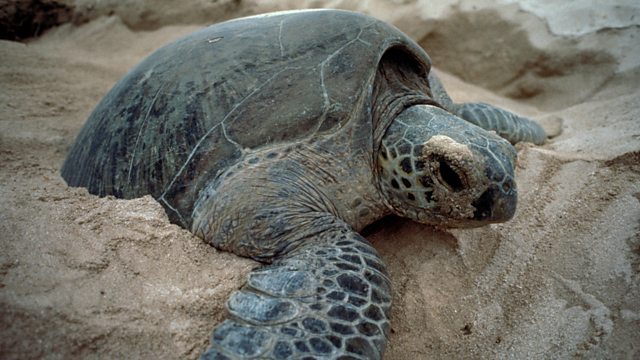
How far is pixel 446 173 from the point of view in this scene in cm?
159

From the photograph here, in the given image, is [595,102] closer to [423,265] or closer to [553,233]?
[553,233]

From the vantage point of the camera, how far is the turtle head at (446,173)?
1.55 meters

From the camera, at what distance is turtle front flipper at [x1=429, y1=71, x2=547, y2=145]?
244 centimetres

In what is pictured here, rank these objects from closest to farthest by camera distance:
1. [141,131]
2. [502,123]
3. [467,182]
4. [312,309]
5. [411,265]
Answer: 1. [312,309]
2. [467,182]
3. [411,265]
4. [141,131]
5. [502,123]

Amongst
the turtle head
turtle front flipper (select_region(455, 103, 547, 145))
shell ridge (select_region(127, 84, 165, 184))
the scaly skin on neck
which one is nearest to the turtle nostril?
the turtle head

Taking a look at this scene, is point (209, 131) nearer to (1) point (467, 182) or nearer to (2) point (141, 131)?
(2) point (141, 131)

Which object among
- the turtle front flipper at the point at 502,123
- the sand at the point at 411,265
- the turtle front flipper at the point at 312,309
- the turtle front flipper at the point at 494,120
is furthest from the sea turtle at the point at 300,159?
the turtle front flipper at the point at 502,123

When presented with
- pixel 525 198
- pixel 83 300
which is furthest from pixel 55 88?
pixel 525 198

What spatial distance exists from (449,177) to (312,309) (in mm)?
698

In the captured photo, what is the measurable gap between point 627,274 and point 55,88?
140 inches

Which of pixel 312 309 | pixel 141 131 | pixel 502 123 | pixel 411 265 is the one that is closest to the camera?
pixel 312 309

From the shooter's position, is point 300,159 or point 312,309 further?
point 300,159

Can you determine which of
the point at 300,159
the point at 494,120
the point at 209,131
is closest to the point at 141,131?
the point at 209,131

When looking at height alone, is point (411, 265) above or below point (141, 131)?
below
